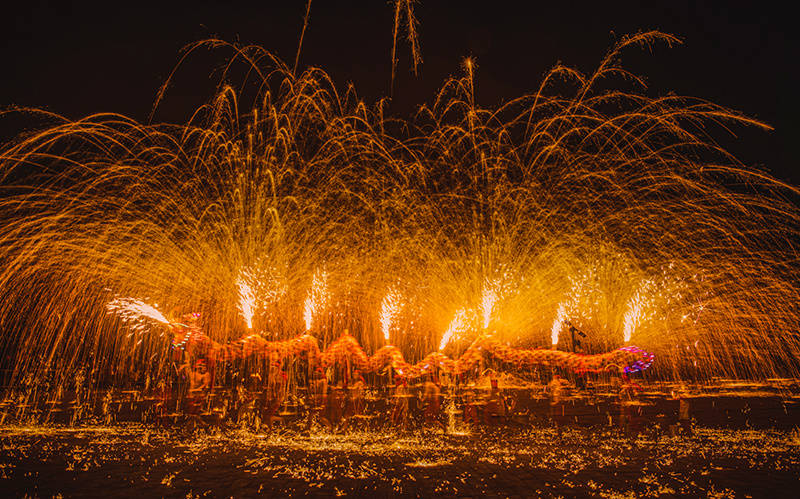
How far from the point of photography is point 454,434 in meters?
13.3

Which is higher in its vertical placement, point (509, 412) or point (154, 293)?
point (154, 293)

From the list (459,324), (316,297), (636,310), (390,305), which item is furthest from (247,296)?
(636,310)

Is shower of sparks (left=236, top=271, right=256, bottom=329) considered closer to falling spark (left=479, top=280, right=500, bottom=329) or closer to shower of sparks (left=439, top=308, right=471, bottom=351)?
falling spark (left=479, top=280, right=500, bottom=329)

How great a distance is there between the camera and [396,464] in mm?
9961

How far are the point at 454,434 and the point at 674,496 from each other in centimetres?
611

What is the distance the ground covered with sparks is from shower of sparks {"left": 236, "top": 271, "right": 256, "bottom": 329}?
6353 millimetres

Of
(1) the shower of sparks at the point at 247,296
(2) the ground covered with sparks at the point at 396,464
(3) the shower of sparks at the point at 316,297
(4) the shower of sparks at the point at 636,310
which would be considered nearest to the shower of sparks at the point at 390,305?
(3) the shower of sparks at the point at 316,297

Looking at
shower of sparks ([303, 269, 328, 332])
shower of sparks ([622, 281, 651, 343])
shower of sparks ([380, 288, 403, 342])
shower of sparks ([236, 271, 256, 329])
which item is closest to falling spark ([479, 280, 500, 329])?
shower of sparks ([380, 288, 403, 342])

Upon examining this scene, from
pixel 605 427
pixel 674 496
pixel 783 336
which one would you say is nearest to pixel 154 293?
pixel 605 427

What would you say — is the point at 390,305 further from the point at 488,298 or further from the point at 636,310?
the point at 636,310

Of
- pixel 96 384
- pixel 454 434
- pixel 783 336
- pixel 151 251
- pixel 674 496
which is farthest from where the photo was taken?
pixel 783 336

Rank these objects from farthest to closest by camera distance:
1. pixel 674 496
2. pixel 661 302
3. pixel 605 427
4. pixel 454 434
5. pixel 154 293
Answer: pixel 661 302, pixel 154 293, pixel 605 427, pixel 454 434, pixel 674 496

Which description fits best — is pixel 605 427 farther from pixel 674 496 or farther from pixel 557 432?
pixel 674 496

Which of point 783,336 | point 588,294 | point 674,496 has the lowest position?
point 674,496
